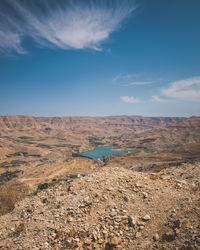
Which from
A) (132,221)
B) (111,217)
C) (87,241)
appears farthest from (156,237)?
(87,241)

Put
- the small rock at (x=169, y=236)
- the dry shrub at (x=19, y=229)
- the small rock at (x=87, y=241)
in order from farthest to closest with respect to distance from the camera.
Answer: the dry shrub at (x=19, y=229)
the small rock at (x=87, y=241)
the small rock at (x=169, y=236)

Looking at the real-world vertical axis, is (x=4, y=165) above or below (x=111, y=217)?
below

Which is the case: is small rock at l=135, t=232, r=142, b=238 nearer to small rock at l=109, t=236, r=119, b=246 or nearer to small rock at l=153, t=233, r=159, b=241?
small rock at l=153, t=233, r=159, b=241

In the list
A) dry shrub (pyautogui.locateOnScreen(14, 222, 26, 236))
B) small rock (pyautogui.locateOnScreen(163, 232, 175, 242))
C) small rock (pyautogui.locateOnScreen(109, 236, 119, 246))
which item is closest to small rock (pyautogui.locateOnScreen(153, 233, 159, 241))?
small rock (pyautogui.locateOnScreen(163, 232, 175, 242))

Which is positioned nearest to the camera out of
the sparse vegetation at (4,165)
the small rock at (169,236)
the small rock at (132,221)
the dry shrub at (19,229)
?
the small rock at (169,236)

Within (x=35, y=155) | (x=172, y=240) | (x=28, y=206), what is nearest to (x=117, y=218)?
(x=172, y=240)

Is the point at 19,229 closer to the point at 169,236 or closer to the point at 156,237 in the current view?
the point at 156,237

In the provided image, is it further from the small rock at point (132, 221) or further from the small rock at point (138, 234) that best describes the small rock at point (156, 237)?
the small rock at point (132, 221)

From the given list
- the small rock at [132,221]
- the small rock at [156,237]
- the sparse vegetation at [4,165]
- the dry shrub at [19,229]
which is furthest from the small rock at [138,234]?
the sparse vegetation at [4,165]
